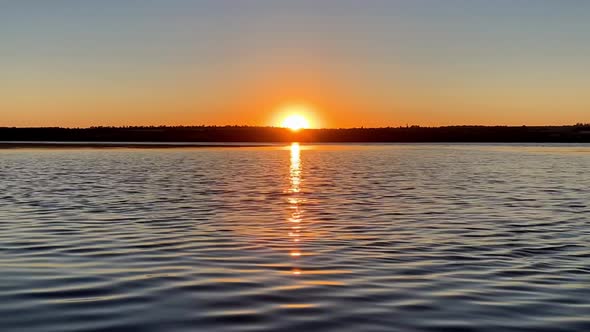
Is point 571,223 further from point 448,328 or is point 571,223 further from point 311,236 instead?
point 448,328

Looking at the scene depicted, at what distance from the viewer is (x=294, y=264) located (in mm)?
14672

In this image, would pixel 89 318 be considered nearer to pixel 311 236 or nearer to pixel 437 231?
pixel 311 236

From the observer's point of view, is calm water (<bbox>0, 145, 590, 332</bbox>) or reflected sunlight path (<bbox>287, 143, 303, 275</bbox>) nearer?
calm water (<bbox>0, 145, 590, 332</bbox>)

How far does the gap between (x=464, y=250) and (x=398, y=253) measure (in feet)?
5.63

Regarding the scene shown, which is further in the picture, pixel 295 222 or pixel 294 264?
pixel 295 222

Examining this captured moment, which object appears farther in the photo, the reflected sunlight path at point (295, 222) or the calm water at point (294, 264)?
the reflected sunlight path at point (295, 222)

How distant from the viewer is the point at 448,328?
32.4ft

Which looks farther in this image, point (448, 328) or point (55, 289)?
point (55, 289)

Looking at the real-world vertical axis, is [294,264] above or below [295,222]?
above

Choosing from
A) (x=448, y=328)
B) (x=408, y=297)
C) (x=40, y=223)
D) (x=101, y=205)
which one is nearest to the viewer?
(x=448, y=328)

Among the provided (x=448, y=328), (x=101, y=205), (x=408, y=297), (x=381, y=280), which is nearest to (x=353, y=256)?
(x=381, y=280)

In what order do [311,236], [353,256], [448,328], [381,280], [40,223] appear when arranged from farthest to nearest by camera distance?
[40,223] < [311,236] < [353,256] < [381,280] < [448,328]

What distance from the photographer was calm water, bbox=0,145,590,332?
411 inches

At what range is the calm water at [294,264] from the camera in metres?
10.4
